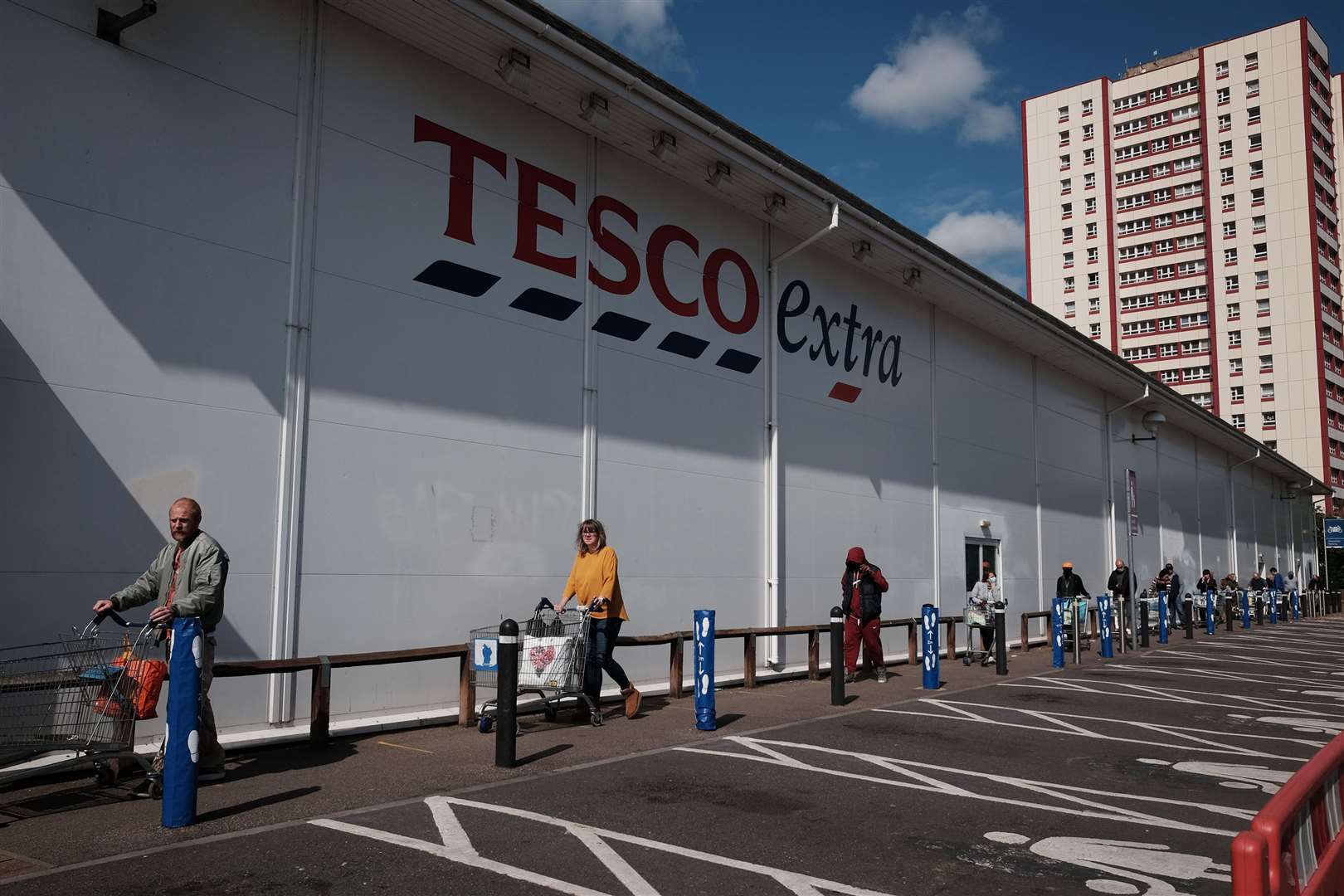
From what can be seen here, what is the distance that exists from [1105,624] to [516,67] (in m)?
13.7

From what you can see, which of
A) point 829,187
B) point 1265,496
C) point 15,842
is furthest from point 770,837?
point 1265,496

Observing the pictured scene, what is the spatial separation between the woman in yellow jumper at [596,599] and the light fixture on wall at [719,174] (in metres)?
5.44

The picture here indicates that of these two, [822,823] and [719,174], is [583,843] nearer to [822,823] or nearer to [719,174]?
[822,823]

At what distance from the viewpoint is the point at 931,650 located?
12.8m

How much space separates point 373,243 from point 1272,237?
7246cm

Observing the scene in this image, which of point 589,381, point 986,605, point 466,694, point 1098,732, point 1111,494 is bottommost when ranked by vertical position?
point 1098,732

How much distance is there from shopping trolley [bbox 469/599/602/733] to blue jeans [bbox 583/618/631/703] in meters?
0.16

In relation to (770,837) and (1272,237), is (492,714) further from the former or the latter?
(1272,237)

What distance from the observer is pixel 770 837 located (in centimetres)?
548

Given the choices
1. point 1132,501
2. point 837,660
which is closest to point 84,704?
point 837,660

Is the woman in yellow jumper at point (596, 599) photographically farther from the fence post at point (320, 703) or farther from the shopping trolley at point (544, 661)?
the fence post at point (320, 703)

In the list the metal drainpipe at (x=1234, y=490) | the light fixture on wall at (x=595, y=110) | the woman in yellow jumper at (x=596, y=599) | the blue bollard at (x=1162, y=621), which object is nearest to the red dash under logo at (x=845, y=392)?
the light fixture on wall at (x=595, y=110)

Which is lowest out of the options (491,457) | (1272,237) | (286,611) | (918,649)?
(918,649)

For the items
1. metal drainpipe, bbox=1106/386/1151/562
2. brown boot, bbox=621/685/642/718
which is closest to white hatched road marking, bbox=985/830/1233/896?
brown boot, bbox=621/685/642/718
